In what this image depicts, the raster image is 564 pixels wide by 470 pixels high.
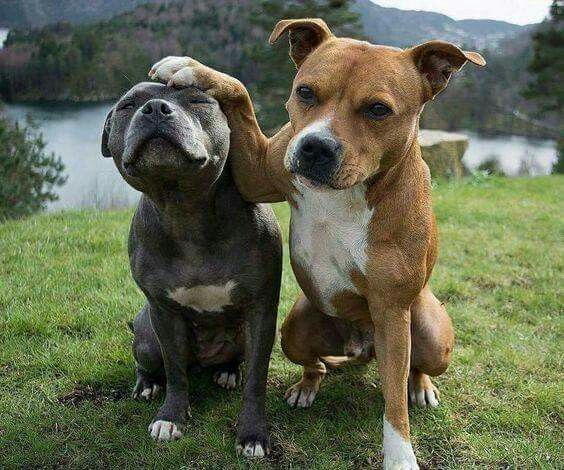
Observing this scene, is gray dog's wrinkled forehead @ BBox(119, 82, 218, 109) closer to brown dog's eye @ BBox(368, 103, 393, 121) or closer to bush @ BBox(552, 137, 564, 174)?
brown dog's eye @ BBox(368, 103, 393, 121)

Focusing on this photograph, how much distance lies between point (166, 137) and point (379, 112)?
829 mm

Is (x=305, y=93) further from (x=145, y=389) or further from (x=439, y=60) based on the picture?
(x=145, y=389)

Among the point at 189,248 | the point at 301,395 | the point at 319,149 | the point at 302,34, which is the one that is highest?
the point at 302,34

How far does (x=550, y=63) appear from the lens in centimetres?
1830

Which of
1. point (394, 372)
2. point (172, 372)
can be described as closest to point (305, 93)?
point (394, 372)

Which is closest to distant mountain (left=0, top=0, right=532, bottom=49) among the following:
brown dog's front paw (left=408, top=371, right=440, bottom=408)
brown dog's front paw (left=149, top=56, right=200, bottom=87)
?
brown dog's front paw (left=408, top=371, right=440, bottom=408)

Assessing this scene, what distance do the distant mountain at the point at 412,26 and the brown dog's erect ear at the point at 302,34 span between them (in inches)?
375

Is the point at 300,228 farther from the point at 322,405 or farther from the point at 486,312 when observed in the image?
the point at 486,312

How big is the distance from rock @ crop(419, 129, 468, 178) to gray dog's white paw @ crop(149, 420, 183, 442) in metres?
9.41

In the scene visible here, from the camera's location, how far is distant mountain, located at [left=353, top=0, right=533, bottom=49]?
41.3 feet

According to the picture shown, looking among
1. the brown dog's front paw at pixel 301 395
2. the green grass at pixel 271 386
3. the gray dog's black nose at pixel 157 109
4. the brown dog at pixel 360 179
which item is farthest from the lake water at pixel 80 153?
the gray dog's black nose at pixel 157 109

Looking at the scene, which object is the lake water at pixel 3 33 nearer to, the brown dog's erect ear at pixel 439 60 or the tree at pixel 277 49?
the tree at pixel 277 49

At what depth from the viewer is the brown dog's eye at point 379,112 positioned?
255 cm

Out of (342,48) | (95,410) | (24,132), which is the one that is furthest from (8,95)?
(342,48)
